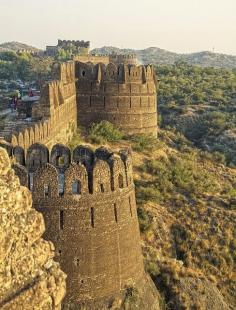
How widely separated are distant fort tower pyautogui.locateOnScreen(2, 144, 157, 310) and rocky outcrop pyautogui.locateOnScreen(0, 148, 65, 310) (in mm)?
2889

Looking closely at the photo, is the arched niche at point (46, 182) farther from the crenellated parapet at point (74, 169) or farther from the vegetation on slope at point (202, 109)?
the vegetation on slope at point (202, 109)

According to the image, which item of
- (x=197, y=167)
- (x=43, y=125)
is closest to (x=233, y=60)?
(x=197, y=167)

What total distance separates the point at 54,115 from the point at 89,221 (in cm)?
1066

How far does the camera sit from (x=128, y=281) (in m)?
16.6

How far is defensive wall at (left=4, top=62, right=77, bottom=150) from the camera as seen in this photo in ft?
66.8

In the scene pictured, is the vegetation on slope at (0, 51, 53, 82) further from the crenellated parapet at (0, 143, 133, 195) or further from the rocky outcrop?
the rocky outcrop

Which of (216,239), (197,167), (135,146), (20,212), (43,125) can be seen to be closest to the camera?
(20,212)

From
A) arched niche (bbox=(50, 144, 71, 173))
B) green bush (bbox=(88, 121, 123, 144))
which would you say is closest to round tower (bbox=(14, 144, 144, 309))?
arched niche (bbox=(50, 144, 71, 173))

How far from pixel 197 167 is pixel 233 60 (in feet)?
483

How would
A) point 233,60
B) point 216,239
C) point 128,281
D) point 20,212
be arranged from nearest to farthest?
point 20,212 → point 128,281 → point 216,239 → point 233,60

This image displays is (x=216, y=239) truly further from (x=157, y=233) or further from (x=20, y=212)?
(x=20, y=212)

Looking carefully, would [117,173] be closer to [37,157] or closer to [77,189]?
[77,189]

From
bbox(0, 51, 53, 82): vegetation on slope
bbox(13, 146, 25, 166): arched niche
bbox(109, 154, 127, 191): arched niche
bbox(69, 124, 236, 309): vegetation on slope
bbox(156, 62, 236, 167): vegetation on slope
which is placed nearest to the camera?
bbox(109, 154, 127, 191): arched niche

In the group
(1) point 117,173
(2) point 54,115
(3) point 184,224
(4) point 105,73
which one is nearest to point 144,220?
(3) point 184,224
